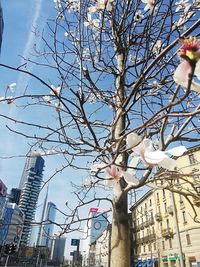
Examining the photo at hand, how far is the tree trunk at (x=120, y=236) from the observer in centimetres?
175

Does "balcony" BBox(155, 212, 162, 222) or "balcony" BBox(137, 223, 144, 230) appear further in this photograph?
"balcony" BBox(137, 223, 144, 230)

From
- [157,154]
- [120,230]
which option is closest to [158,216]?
[120,230]

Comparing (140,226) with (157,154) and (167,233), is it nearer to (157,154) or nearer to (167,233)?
(167,233)

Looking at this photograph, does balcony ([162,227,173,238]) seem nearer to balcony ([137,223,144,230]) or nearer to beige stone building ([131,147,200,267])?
beige stone building ([131,147,200,267])

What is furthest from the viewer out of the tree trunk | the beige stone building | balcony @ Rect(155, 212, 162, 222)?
balcony @ Rect(155, 212, 162, 222)

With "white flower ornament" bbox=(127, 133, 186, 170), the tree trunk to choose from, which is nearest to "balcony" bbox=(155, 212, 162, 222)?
the tree trunk

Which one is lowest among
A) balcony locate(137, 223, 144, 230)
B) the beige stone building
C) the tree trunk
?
the tree trunk

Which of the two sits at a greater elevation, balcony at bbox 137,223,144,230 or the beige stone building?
balcony at bbox 137,223,144,230

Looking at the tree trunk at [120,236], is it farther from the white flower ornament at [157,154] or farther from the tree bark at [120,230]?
the white flower ornament at [157,154]

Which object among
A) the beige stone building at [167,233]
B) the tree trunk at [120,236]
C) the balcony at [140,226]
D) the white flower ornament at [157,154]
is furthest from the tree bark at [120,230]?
the balcony at [140,226]

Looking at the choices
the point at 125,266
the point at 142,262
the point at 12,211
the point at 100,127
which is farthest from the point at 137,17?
the point at 12,211

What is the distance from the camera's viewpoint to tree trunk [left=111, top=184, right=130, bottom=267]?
1751mm

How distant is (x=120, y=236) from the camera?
71.2 inches

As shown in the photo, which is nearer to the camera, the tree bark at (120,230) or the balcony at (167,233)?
the tree bark at (120,230)
